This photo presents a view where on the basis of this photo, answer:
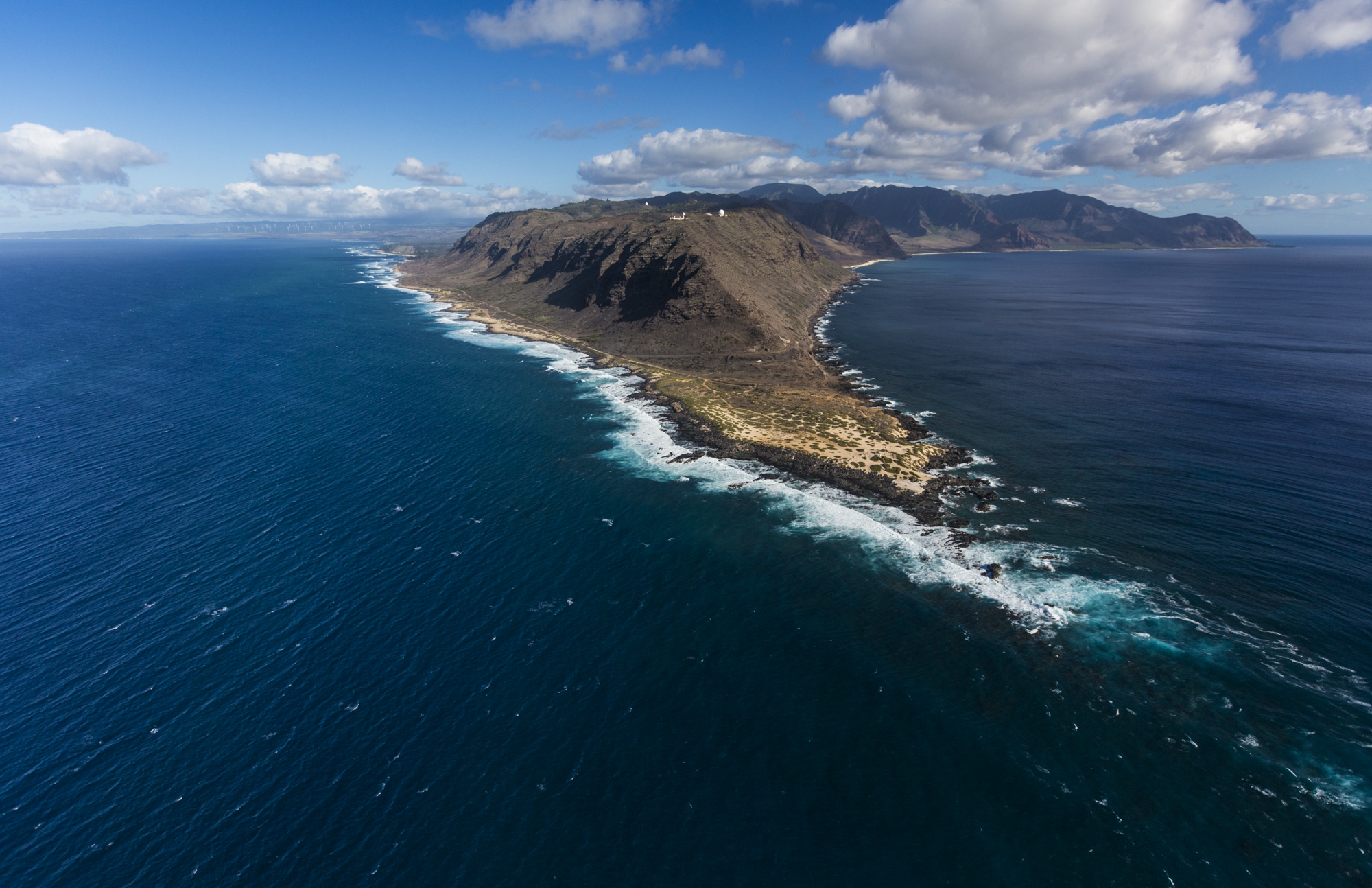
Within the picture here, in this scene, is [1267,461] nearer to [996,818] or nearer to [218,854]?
[996,818]

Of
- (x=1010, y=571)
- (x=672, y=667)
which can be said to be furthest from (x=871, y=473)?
(x=672, y=667)

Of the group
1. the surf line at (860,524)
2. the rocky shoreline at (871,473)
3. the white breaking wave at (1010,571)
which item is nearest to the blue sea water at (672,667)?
the white breaking wave at (1010,571)

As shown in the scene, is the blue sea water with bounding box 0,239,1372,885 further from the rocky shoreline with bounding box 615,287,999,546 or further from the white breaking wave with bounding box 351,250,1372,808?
the rocky shoreline with bounding box 615,287,999,546

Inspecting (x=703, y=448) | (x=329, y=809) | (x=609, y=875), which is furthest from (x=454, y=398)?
(x=609, y=875)

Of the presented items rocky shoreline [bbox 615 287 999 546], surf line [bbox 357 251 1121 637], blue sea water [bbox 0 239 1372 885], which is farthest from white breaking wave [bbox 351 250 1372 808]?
rocky shoreline [bbox 615 287 999 546]

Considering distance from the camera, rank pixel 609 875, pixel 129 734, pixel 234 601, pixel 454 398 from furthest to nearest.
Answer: pixel 454 398, pixel 234 601, pixel 129 734, pixel 609 875

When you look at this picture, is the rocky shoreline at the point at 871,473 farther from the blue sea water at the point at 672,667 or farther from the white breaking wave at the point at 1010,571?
the blue sea water at the point at 672,667

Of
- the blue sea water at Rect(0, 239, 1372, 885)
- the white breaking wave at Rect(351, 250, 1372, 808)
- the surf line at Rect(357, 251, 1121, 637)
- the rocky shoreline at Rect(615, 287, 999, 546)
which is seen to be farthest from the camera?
the rocky shoreline at Rect(615, 287, 999, 546)

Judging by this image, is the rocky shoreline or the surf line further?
the rocky shoreline
